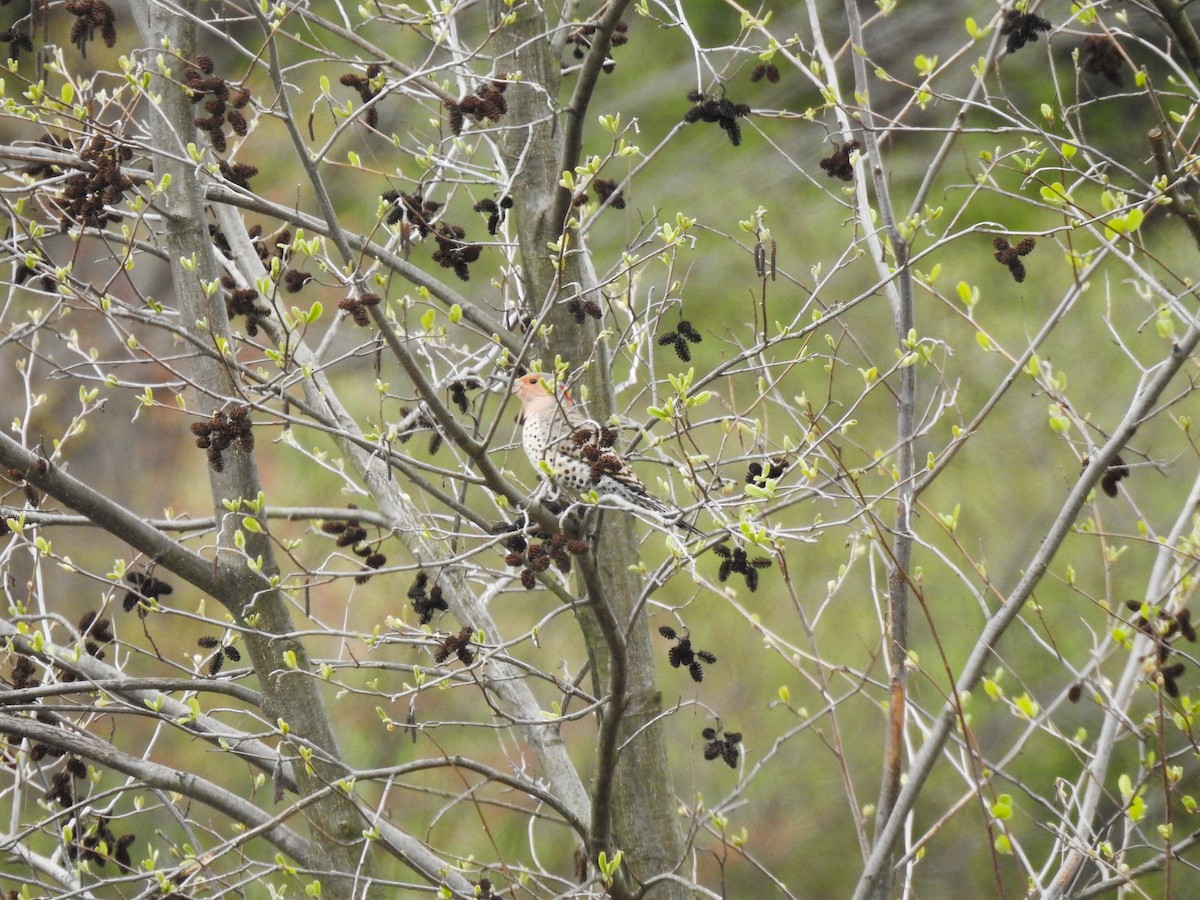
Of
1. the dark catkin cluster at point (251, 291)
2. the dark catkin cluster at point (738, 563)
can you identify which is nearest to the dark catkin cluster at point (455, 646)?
the dark catkin cluster at point (738, 563)

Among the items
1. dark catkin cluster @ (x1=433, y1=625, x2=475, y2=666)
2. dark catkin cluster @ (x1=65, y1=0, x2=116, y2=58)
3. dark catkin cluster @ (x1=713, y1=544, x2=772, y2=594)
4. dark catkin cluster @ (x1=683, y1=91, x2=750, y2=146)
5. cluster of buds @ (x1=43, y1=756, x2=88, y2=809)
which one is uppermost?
dark catkin cluster @ (x1=65, y1=0, x2=116, y2=58)

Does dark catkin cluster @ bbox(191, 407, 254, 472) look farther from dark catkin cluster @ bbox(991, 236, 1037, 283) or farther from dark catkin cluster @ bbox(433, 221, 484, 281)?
dark catkin cluster @ bbox(991, 236, 1037, 283)

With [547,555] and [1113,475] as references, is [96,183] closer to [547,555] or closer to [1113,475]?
[547,555]

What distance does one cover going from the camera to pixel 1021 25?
9.82ft

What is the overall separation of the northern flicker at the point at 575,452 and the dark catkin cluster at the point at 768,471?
Result: 0.19 meters

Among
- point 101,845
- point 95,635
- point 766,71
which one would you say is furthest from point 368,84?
point 101,845

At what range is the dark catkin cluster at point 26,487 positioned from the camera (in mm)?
3037

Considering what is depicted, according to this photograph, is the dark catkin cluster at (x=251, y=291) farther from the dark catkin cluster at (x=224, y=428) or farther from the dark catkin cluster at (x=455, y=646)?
the dark catkin cluster at (x=455, y=646)

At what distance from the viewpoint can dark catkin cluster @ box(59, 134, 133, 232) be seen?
9.55 ft

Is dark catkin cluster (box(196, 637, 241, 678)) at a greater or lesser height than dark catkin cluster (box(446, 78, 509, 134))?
lesser

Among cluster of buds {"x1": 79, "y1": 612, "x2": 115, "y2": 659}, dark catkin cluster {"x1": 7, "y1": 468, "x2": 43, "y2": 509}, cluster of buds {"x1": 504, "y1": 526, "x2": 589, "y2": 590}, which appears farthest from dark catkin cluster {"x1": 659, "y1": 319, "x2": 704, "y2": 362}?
cluster of buds {"x1": 79, "y1": 612, "x2": 115, "y2": 659}

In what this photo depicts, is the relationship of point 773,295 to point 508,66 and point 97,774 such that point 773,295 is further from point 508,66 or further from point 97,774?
point 97,774

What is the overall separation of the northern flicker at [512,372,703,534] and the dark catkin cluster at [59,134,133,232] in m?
1.06

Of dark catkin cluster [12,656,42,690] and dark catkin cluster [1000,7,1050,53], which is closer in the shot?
dark catkin cluster [1000,7,1050,53]
